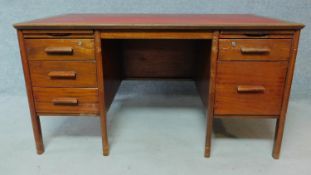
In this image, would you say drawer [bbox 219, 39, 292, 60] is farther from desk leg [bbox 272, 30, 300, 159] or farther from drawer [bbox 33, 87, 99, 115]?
drawer [bbox 33, 87, 99, 115]

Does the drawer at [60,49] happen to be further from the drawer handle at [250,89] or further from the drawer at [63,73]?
the drawer handle at [250,89]

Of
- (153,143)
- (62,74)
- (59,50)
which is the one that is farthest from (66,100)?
(153,143)

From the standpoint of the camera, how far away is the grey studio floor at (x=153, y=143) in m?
1.36

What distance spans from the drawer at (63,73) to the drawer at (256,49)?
0.65 meters

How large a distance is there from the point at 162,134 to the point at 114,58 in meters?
0.57

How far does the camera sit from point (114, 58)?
5.54ft

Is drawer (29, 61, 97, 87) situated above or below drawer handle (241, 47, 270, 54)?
below

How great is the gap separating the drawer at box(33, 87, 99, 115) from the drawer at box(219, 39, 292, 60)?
2.24ft

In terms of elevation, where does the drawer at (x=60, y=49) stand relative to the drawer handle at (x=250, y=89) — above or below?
above

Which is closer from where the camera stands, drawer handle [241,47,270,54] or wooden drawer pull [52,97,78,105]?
drawer handle [241,47,270,54]

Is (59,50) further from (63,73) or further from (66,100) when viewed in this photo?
(66,100)

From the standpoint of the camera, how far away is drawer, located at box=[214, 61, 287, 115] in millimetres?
1271

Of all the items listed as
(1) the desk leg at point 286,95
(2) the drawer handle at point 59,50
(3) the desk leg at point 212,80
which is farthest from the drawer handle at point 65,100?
(1) the desk leg at point 286,95

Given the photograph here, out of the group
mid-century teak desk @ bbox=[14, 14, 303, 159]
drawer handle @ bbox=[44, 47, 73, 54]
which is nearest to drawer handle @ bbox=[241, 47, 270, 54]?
mid-century teak desk @ bbox=[14, 14, 303, 159]
